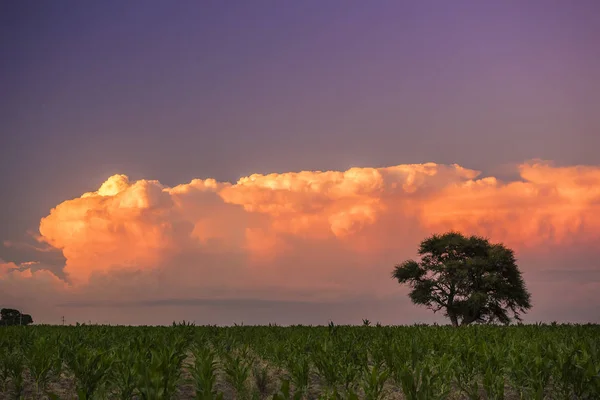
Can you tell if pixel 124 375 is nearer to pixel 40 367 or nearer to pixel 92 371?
pixel 92 371

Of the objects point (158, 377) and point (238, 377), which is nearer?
point (158, 377)

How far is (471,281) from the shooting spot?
55938mm

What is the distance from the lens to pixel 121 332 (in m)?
18.9

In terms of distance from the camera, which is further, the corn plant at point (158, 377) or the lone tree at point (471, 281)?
the lone tree at point (471, 281)

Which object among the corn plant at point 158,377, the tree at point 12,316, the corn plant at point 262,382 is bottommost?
the corn plant at point 262,382

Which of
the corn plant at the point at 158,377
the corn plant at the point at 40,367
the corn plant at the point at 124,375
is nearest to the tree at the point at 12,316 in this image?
the corn plant at the point at 40,367

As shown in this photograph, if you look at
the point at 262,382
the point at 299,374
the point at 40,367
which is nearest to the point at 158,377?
the point at 299,374

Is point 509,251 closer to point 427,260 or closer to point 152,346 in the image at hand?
point 427,260

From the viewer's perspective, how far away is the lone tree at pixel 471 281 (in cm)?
5562

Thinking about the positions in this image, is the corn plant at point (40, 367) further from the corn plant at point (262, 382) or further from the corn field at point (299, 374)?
the corn plant at point (262, 382)

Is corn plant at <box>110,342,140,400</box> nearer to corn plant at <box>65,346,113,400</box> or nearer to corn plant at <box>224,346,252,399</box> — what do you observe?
corn plant at <box>65,346,113,400</box>

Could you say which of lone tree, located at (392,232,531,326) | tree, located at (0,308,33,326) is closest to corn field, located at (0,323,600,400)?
lone tree, located at (392,232,531,326)

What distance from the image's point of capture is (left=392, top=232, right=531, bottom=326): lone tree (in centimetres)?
5562

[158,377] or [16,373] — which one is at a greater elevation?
[158,377]
